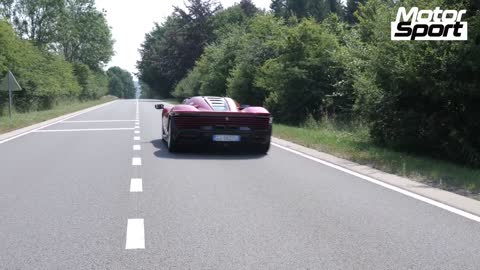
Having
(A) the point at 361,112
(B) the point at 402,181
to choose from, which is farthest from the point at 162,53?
(B) the point at 402,181

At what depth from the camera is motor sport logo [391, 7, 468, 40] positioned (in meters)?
11.5

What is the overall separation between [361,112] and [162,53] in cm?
6655

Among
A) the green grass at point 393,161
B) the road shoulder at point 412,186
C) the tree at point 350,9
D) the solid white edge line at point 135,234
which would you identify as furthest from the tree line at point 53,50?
the tree at point 350,9

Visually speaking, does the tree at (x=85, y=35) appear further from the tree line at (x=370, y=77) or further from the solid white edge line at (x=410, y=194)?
the solid white edge line at (x=410, y=194)

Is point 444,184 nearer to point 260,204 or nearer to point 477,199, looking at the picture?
point 477,199

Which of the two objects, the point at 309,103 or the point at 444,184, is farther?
the point at 309,103

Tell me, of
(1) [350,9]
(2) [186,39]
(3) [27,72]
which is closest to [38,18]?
(2) [186,39]

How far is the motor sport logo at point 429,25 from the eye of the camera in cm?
1150

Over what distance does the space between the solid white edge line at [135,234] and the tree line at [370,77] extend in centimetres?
772

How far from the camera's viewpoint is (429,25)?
39.9 ft

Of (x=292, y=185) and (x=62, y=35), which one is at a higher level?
(x=62, y=35)

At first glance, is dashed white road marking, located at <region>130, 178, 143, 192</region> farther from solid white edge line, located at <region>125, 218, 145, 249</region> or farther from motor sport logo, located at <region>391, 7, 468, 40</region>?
motor sport logo, located at <region>391, 7, 468, 40</region>

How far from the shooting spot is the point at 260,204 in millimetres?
6613

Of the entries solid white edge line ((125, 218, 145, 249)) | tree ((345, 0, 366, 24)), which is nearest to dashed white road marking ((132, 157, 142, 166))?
solid white edge line ((125, 218, 145, 249))
